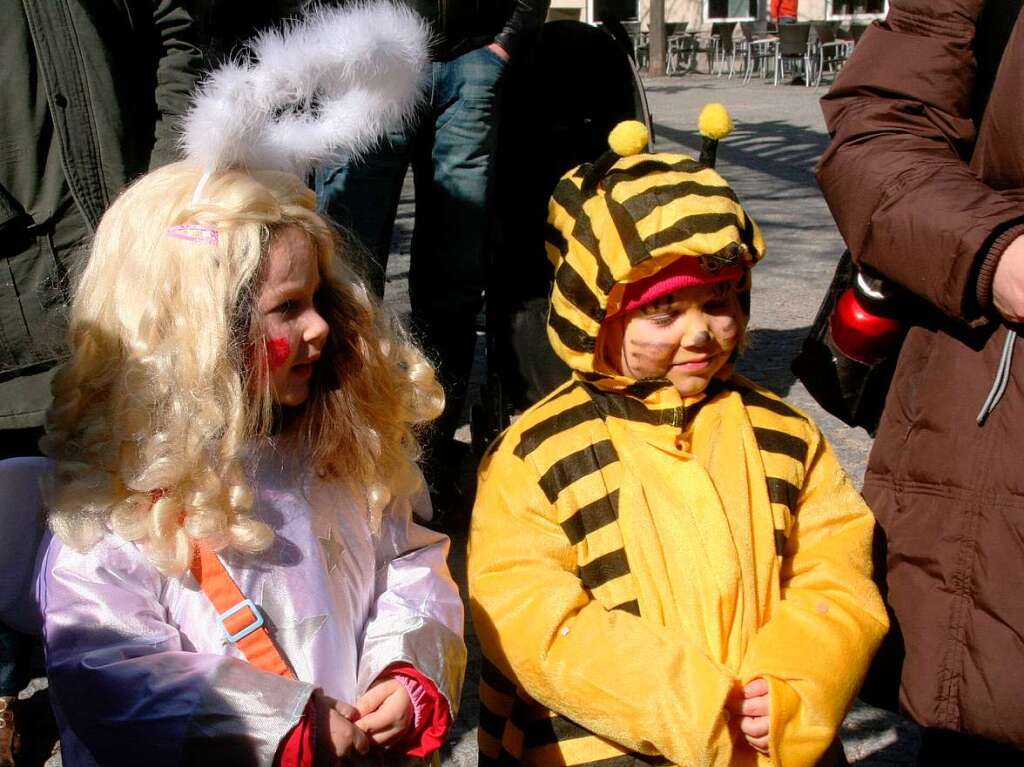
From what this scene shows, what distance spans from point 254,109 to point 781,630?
116cm

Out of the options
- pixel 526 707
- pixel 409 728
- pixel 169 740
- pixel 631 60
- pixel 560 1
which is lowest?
pixel 560 1

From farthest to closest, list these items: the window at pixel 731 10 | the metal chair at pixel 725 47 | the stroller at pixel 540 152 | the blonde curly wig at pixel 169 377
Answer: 1. the window at pixel 731 10
2. the metal chair at pixel 725 47
3. the stroller at pixel 540 152
4. the blonde curly wig at pixel 169 377

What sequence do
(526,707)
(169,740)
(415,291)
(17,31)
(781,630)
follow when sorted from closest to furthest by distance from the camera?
(169,740) < (781,630) < (526,707) < (17,31) < (415,291)

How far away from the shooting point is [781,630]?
76.5 inches

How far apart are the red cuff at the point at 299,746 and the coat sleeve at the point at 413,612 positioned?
20cm

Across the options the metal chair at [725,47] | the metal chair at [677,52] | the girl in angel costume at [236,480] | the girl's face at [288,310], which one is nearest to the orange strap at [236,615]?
the girl in angel costume at [236,480]

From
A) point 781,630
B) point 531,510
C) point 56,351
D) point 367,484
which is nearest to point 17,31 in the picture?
point 56,351

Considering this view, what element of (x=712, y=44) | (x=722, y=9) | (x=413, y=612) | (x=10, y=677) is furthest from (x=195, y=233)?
(x=722, y=9)

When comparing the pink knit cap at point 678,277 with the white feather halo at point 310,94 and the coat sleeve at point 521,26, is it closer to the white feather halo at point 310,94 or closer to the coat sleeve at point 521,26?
the white feather halo at point 310,94

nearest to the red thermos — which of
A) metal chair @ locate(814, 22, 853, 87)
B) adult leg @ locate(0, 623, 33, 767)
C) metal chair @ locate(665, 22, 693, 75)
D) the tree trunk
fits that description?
adult leg @ locate(0, 623, 33, 767)

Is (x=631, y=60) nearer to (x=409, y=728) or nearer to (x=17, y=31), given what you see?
(x=17, y=31)

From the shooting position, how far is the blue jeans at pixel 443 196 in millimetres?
3359

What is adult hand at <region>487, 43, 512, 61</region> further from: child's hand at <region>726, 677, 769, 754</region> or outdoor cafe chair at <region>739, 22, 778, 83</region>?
outdoor cafe chair at <region>739, 22, 778, 83</region>

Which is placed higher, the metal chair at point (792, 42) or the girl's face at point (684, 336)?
the girl's face at point (684, 336)
